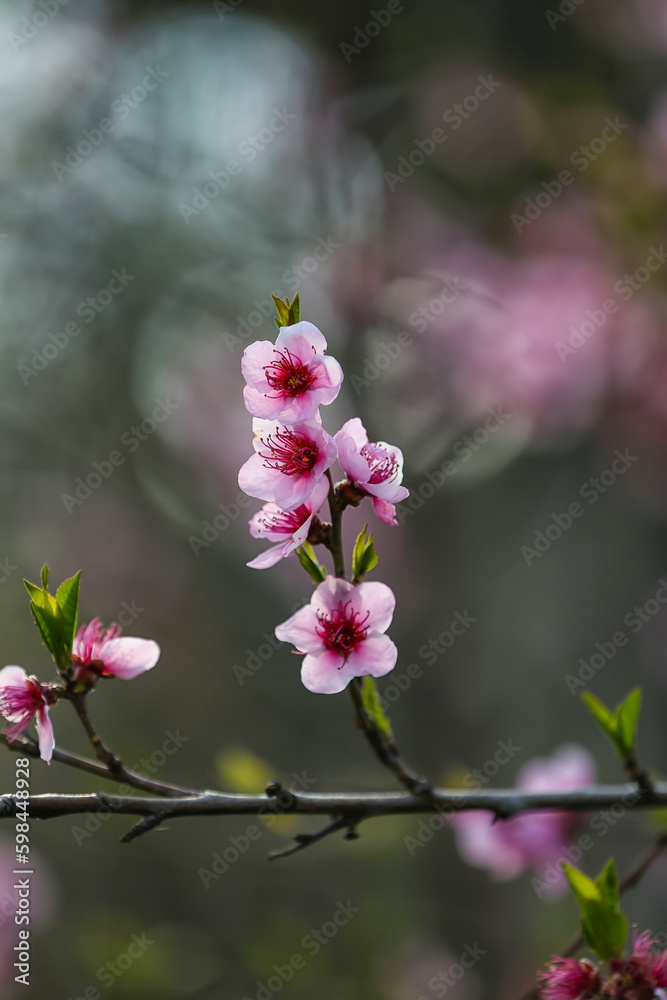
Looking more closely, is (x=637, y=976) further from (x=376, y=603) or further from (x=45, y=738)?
(x=45, y=738)

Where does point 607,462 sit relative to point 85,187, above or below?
below

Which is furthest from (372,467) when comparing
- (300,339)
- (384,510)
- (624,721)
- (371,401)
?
(371,401)

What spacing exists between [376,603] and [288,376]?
273 mm

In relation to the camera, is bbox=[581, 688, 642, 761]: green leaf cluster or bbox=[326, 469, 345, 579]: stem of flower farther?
bbox=[581, 688, 642, 761]: green leaf cluster

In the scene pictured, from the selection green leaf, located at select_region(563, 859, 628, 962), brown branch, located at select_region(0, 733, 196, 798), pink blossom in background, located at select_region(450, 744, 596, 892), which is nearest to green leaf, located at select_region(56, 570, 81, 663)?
brown branch, located at select_region(0, 733, 196, 798)

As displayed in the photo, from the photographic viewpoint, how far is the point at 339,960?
3.23 meters

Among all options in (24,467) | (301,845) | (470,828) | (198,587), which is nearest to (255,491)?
(301,845)

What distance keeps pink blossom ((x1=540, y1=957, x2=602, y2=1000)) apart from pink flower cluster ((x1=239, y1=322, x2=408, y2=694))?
0.44 metres

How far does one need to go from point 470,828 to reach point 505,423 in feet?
7.43

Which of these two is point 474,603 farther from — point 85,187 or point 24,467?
point 85,187

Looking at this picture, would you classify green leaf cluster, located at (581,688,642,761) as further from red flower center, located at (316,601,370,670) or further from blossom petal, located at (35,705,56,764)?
blossom petal, located at (35,705,56,764)

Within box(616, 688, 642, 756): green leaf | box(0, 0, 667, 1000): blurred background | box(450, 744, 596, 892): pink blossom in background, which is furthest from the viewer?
box(0, 0, 667, 1000): blurred background

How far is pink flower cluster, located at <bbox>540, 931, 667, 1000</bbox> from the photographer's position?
929 millimetres

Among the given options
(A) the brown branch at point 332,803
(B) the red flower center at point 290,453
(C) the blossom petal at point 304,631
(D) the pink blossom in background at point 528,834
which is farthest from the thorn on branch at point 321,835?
(D) the pink blossom in background at point 528,834
